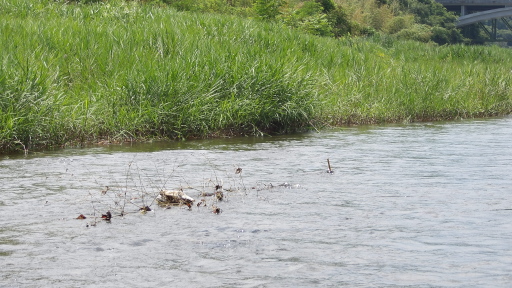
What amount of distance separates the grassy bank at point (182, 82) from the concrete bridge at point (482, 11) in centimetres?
6503

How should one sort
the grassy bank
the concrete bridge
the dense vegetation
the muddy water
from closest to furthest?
the muddy water → the grassy bank → the dense vegetation → the concrete bridge

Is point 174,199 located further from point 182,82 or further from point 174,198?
point 182,82

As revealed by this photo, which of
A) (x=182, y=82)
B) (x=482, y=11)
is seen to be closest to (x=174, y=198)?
(x=182, y=82)

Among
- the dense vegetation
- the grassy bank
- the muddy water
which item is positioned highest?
the dense vegetation

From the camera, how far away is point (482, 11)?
96.1 metres

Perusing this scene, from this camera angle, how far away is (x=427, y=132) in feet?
43.7

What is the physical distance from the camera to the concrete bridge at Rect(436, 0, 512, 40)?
3209 inches

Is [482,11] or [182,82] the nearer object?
[182,82]

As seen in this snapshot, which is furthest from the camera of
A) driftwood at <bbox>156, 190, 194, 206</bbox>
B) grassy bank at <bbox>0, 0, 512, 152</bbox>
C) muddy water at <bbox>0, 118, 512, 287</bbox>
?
grassy bank at <bbox>0, 0, 512, 152</bbox>

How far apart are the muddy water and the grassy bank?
33.7 inches

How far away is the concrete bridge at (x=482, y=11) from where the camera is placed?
3209 inches

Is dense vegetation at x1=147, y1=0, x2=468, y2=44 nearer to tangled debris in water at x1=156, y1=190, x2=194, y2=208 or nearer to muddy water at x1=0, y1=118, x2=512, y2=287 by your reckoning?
muddy water at x1=0, y1=118, x2=512, y2=287

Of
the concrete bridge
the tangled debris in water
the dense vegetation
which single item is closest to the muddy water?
the tangled debris in water

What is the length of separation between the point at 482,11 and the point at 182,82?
91.1 metres
